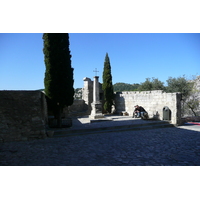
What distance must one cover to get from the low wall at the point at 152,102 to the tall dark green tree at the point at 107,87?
699mm

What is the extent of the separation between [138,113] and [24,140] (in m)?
9.41

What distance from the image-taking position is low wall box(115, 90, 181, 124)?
10.6 meters

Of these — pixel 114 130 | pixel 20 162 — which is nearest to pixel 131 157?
pixel 20 162

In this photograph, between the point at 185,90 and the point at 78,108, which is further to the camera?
the point at 78,108

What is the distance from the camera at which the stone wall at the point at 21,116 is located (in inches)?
258

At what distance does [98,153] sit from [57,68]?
525 centimetres

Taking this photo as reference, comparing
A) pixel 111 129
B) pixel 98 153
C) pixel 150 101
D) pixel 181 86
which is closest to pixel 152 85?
pixel 181 86

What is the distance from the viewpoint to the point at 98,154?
4.94 meters

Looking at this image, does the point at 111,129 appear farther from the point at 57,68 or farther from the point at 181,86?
the point at 181,86

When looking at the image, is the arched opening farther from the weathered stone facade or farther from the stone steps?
the stone steps

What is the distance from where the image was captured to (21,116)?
6.70 m

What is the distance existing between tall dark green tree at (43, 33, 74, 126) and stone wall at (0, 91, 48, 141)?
1465 millimetres

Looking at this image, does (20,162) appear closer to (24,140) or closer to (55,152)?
(55,152)

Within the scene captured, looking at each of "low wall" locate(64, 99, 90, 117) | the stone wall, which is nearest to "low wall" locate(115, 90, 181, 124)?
"low wall" locate(64, 99, 90, 117)
